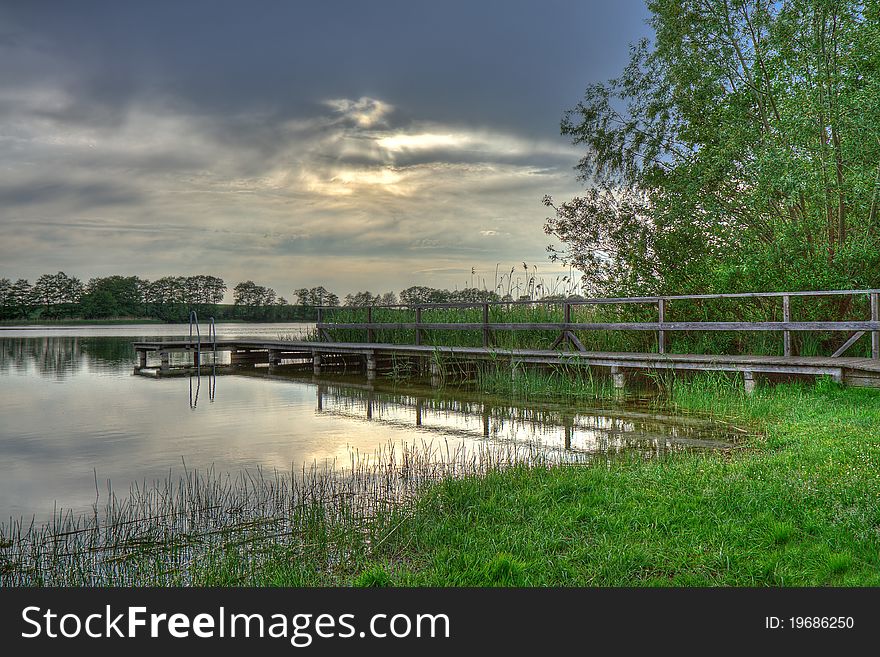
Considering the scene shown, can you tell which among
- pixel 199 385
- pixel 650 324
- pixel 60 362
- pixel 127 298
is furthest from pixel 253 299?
pixel 650 324

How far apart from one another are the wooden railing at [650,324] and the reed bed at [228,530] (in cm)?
610

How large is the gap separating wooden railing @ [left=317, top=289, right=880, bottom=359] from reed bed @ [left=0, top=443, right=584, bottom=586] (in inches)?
240

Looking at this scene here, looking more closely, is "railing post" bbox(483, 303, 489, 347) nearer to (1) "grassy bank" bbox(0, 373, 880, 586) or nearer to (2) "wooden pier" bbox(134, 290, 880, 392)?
(2) "wooden pier" bbox(134, 290, 880, 392)

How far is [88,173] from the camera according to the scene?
22344mm

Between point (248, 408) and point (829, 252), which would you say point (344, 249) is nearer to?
point (248, 408)

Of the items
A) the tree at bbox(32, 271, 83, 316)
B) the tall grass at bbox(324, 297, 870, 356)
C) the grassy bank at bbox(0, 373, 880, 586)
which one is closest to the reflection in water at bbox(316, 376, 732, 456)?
the grassy bank at bbox(0, 373, 880, 586)

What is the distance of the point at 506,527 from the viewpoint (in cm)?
418

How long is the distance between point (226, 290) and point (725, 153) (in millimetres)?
81729

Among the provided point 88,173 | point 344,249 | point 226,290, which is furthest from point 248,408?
point 226,290

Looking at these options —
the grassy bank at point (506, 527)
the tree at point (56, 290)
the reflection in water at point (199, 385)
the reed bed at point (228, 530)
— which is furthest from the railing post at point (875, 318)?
the tree at point (56, 290)

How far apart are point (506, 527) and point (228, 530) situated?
2.03 m

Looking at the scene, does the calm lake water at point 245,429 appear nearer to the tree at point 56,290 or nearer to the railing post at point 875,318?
the railing post at point 875,318

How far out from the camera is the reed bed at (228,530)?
12.6 ft

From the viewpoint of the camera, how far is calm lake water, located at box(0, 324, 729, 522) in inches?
274
